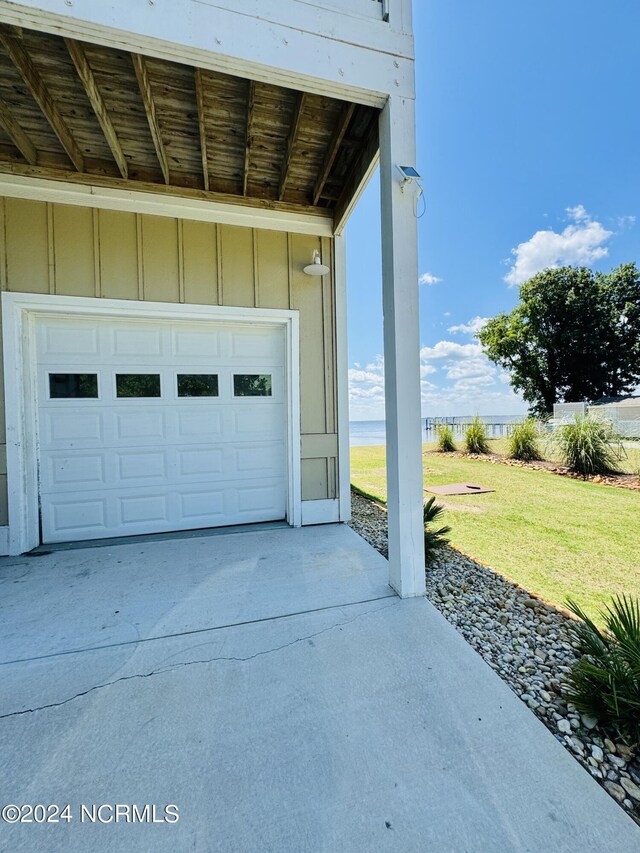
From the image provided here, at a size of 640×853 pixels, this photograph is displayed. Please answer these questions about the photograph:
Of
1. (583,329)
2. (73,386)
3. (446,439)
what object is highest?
(583,329)

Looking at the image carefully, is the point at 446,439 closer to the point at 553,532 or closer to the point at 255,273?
the point at 553,532

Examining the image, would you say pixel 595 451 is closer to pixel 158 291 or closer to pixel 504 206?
pixel 158 291

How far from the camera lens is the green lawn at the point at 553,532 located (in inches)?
105

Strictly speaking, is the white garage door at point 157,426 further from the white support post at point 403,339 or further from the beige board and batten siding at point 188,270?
the white support post at point 403,339

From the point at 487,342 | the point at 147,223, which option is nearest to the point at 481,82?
the point at 147,223

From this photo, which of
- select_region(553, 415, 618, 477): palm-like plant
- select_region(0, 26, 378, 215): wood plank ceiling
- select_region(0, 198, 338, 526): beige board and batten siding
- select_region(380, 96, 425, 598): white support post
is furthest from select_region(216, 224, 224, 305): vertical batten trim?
select_region(553, 415, 618, 477): palm-like plant

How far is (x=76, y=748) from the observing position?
1329 millimetres

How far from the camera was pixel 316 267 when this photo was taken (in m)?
3.75

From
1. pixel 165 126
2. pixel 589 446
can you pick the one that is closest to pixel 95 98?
pixel 165 126

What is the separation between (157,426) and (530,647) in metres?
3.54

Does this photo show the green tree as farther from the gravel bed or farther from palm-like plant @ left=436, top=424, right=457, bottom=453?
the gravel bed

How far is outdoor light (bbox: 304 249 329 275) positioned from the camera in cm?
374

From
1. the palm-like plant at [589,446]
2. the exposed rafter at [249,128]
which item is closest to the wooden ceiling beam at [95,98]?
the exposed rafter at [249,128]

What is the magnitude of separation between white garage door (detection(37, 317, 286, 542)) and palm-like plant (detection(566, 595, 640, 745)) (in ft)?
9.62
